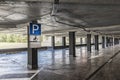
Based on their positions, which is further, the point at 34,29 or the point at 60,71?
the point at 34,29

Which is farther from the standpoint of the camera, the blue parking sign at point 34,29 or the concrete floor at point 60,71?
the blue parking sign at point 34,29

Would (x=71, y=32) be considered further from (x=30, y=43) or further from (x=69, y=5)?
(x=69, y=5)

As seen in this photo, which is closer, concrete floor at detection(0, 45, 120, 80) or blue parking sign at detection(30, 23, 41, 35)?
concrete floor at detection(0, 45, 120, 80)

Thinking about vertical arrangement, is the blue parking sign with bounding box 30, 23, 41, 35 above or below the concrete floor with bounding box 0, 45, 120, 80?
above

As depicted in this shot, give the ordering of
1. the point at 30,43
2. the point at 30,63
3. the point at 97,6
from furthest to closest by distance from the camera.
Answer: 1. the point at 30,63
2. the point at 30,43
3. the point at 97,6

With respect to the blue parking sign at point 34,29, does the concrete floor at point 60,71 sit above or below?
below

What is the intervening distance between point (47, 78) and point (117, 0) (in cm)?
618

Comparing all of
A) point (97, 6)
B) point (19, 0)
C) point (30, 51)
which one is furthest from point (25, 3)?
point (30, 51)

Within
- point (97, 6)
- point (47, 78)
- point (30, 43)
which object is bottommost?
point (47, 78)

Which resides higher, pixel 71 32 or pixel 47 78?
pixel 71 32

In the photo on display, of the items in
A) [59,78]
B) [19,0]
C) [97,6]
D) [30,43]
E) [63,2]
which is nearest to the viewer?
[19,0]

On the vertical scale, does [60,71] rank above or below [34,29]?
below

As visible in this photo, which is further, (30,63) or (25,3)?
(30,63)

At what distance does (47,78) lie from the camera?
13.6 metres
